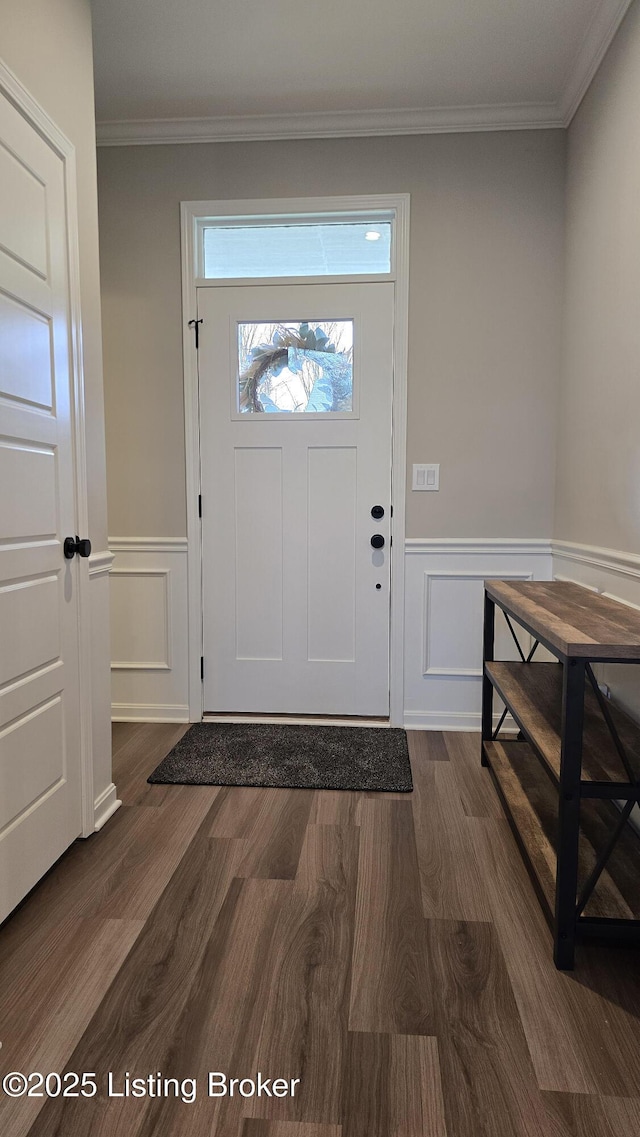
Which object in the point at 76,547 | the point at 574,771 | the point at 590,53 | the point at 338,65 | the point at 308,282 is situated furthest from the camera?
the point at 308,282

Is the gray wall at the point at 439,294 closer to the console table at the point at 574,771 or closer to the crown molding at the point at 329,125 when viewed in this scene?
the crown molding at the point at 329,125

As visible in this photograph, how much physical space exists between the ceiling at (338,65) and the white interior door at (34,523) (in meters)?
1.00

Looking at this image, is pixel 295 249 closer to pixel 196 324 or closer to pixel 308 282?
→ pixel 308 282

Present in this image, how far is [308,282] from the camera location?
2.91 metres

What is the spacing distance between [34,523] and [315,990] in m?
1.35

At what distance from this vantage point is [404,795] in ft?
7.72

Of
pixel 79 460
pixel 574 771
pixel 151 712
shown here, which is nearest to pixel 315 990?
pixel 574 771

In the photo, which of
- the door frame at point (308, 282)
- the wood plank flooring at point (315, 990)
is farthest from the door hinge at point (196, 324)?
the wood plank flooring at point (315, 990)

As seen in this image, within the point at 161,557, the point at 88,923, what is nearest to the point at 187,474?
the point at 161,557

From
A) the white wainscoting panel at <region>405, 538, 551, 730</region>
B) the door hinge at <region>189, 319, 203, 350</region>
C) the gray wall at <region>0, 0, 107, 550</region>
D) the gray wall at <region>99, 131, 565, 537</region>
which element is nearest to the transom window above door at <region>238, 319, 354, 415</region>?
the door hinge at <region>189, 319, 203, 350</region>

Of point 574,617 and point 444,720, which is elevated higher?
point 574,617

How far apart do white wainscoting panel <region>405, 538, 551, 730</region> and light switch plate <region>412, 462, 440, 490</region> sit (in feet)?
0.85

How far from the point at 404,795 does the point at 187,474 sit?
176 cm

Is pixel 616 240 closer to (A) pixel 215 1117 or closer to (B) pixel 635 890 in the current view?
(B) pixel 635 890
